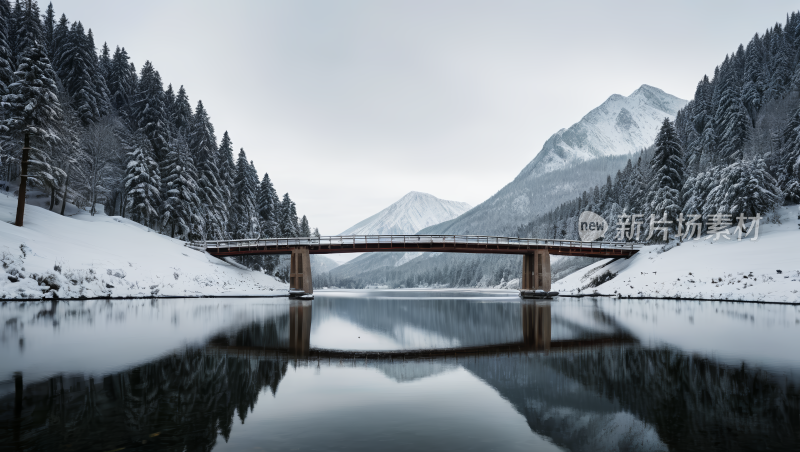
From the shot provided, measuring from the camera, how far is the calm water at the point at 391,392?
255 inches

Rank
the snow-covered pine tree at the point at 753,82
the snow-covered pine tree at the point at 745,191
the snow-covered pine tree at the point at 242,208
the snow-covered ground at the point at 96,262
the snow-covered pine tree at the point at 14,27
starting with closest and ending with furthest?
the snow-covered ground at the point at 96,262 → the snow-covered pine tree at the point at 745,191 → the snow-covered pine tree at the point at 14,27 → the snow-covered pine tree at the point at 242,208 → the snow-covered pine tree at the point at 753,82

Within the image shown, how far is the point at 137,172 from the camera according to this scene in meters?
57.6

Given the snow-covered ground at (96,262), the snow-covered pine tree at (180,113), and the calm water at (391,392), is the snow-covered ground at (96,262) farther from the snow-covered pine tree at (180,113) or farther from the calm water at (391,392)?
the snow-covered pine tree at (180,113)

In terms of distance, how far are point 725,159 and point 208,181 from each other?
83.7 metres

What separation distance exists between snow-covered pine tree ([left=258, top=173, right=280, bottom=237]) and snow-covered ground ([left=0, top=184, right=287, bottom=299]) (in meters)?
21.3

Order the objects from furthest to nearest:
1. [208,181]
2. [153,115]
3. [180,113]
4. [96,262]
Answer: [180,113], [153,115], [208,181], [96,262]

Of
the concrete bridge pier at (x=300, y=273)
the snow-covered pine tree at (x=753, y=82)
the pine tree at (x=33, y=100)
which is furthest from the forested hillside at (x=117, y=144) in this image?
the snow-covered pine tree at (x=753, y=82)

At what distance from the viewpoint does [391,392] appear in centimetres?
970

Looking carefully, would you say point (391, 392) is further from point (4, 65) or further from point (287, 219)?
A: point (287, 219)

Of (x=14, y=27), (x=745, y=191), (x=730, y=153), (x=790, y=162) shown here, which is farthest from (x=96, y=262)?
(x=730, y=153)

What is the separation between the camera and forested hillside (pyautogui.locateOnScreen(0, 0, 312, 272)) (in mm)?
41281

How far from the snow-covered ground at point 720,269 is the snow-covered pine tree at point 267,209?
5076cm

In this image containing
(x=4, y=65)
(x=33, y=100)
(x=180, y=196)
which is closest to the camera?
(x=33, y=100)

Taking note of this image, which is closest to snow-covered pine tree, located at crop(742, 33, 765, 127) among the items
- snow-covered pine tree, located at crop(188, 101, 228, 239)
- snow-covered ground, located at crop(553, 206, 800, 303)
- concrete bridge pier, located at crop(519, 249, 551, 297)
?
snow-covered ground, located at crop(553, 206, 800, 303)
